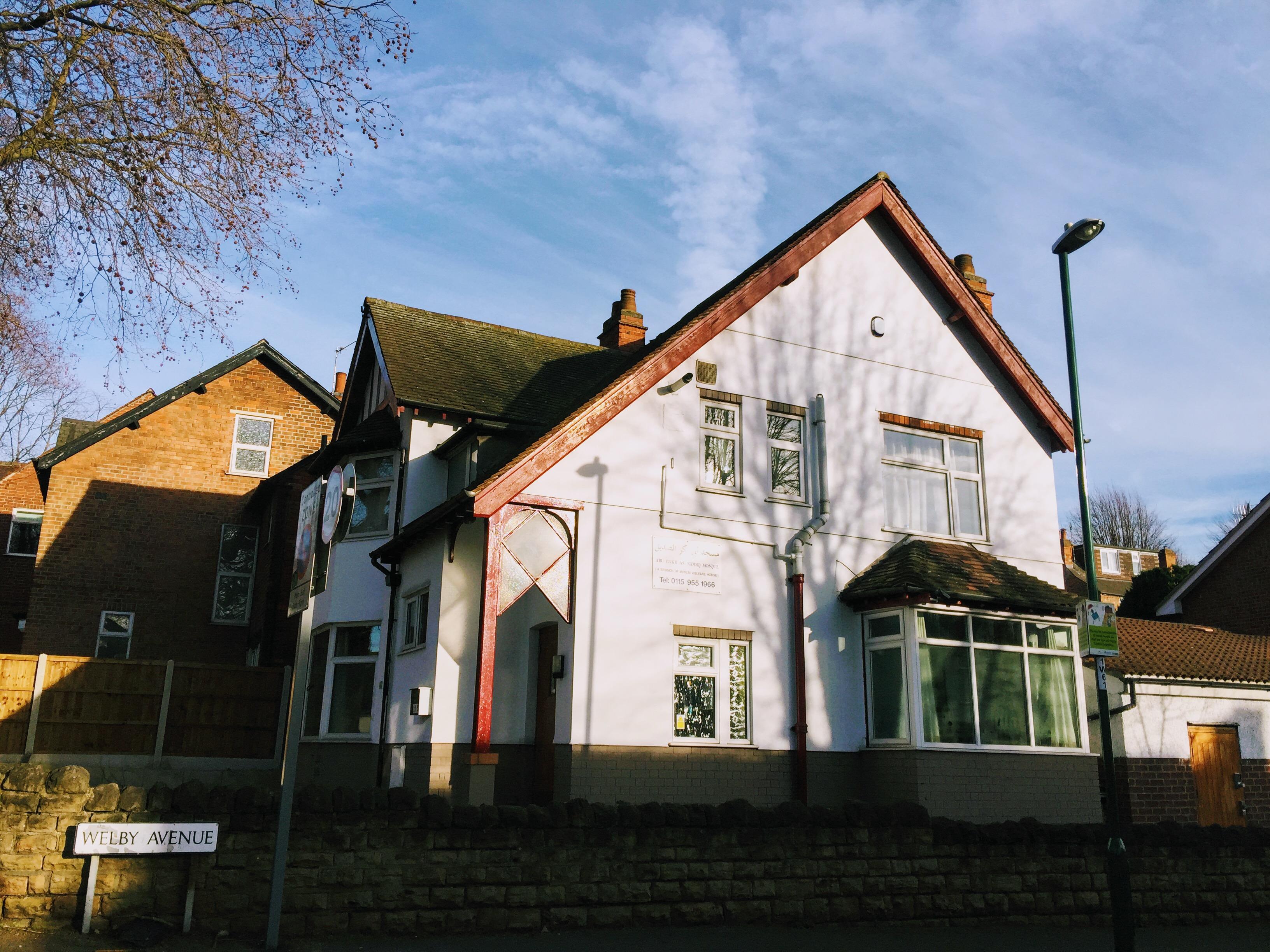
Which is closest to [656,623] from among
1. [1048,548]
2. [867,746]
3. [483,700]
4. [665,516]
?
[665,516]

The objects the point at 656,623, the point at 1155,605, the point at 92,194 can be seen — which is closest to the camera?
the point at 92,194

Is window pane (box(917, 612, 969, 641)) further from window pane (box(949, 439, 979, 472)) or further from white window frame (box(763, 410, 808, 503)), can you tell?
window pane (box(949, 439, 979, 472))

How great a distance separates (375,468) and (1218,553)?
2111 cm

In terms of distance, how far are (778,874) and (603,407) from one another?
20.3 feet

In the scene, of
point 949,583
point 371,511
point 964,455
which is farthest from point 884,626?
point 371,511

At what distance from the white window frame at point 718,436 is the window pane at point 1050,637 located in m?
4.61

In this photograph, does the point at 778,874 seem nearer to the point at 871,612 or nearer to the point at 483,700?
the point at 483,700

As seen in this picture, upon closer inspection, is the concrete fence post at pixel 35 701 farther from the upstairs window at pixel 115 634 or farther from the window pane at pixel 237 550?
the window pane at pixel 237 550

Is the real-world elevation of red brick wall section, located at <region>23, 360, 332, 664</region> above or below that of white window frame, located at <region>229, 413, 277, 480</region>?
below

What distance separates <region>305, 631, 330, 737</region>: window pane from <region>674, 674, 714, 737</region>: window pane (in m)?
6.29

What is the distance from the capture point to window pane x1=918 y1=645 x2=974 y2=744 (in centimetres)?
1441

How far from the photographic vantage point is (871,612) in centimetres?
1516

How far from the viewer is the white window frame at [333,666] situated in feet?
53.7

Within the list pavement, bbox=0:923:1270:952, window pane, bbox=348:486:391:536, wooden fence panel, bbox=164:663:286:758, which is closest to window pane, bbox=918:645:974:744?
pavement, bbox=0:923:1270:952
